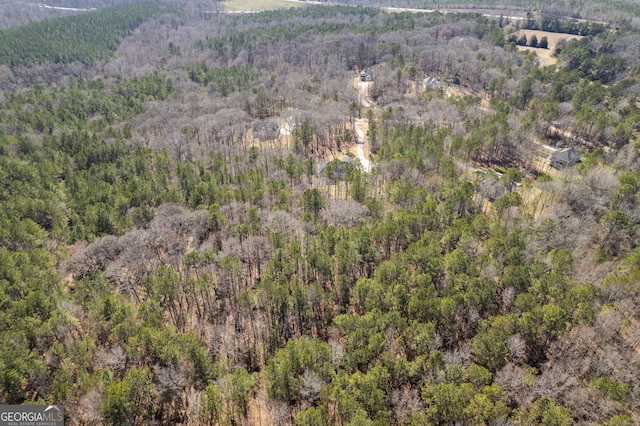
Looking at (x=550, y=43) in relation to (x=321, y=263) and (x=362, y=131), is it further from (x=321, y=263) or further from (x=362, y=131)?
(x=321, y=263)

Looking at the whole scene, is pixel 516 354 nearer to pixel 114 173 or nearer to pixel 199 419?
pixel 199 419

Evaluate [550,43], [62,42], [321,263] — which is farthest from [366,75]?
[62,42]

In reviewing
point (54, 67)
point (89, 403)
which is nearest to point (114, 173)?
point (89, 403)

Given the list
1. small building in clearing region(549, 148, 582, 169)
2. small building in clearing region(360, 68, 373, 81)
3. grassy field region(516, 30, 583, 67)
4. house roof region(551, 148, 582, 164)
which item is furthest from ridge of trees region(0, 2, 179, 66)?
grassy field region(516, 30, 583, 67)

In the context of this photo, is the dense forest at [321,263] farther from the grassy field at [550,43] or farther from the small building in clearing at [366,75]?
the small building in clearing at [366,75]

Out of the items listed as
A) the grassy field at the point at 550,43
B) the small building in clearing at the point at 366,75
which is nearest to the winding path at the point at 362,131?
the small building in clearing at the point at 366,75

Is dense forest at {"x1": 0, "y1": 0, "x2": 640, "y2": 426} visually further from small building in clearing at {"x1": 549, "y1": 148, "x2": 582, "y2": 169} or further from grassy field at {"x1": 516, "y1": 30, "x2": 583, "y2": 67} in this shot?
grassy field at {"x1": 516, "y1": 30, "x2": 583, "y2": 67}

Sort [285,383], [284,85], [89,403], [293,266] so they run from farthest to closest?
[284,85], [293,266], [285,383], [89,403]
